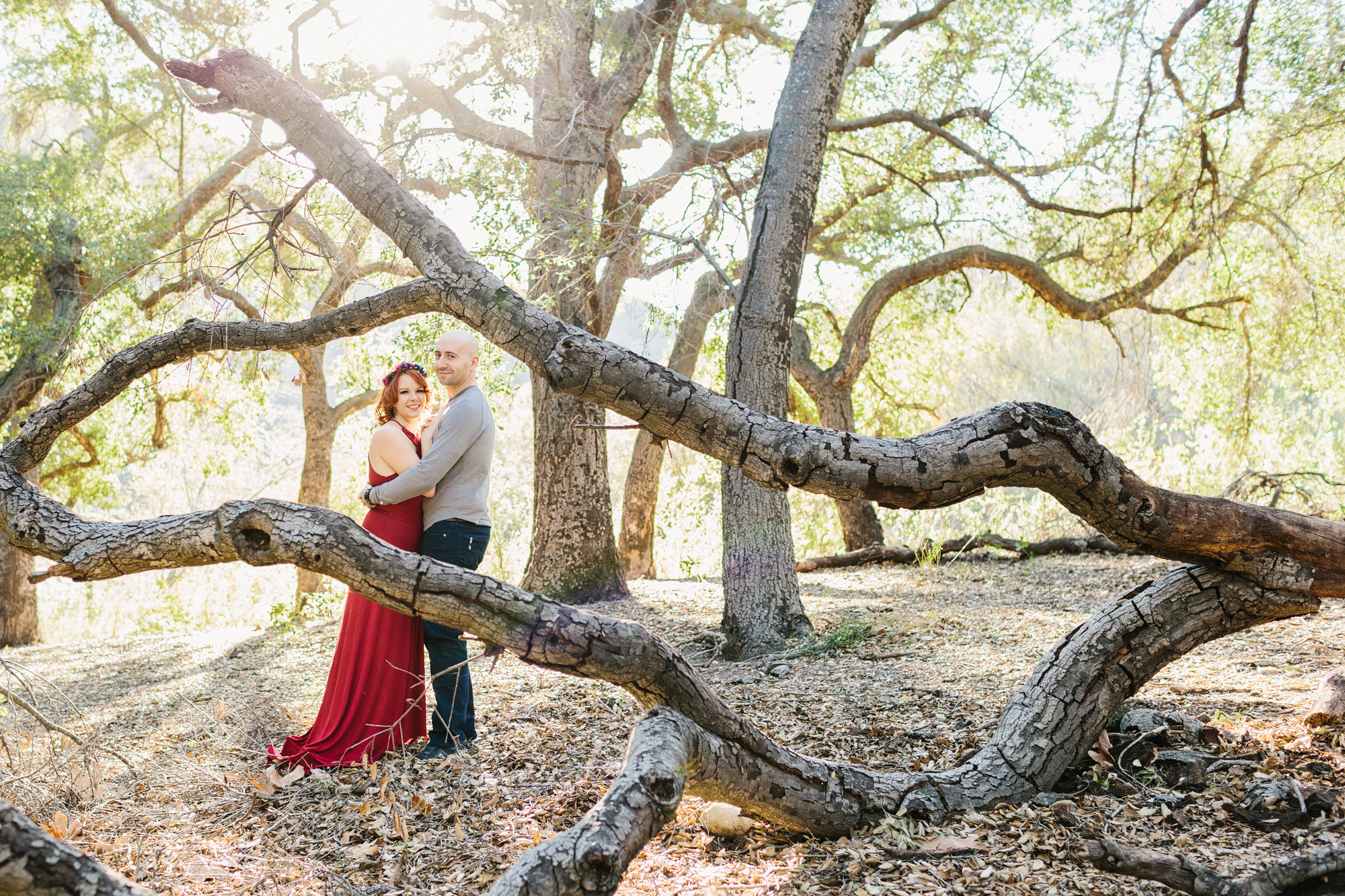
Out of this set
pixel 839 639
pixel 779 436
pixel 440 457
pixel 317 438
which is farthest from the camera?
pixel 317 438

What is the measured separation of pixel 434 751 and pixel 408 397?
1.56 metres

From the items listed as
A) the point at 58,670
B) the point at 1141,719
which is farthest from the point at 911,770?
the point at 58,670

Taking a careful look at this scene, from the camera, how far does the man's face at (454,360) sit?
150 inches

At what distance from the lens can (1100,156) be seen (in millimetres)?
8617

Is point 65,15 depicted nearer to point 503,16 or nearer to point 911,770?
point 503,16

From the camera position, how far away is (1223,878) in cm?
204

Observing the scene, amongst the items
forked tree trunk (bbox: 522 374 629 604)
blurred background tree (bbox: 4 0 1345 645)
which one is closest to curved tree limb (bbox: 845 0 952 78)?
blurred background tree (bbox: 4 0 1345 645)

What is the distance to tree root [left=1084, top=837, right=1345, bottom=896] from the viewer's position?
2.03m

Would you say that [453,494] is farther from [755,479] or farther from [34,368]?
[34,368]

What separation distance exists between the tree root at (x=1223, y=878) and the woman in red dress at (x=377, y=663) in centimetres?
271

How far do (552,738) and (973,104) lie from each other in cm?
804

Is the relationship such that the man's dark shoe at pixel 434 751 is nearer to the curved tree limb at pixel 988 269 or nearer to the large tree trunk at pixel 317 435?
the curved tree limb at pixel 988 269

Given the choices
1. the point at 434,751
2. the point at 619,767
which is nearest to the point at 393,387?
the point at 434,751

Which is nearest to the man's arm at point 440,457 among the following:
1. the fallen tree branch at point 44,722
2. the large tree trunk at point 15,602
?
the fallen tree branch at point 44,722
